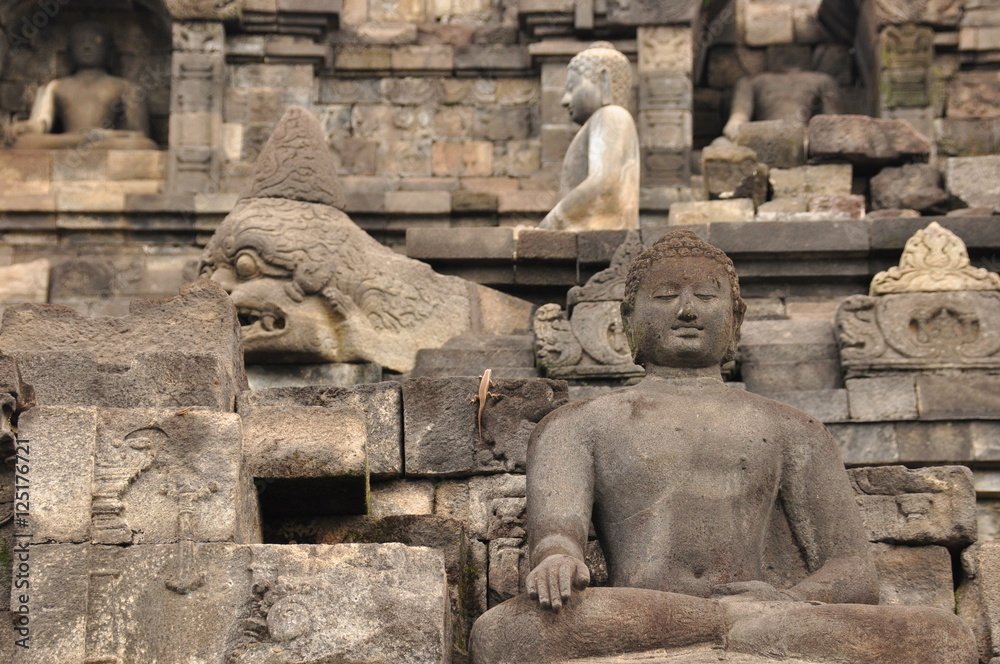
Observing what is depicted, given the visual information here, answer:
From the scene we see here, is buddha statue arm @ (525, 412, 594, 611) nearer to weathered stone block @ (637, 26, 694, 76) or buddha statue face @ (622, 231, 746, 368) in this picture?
buddha statue face @ (622, 231, 746, 368)

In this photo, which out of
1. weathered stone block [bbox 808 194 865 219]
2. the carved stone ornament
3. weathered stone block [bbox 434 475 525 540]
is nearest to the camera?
weathered stone block [bbox 434 475 525 540]

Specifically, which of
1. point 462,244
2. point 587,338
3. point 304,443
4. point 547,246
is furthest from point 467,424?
point 462,244

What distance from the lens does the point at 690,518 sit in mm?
8172

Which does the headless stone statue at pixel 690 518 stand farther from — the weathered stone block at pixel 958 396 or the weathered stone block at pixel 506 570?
the weathered stone block at pixel 958 396

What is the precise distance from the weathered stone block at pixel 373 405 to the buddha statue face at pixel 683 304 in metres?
1.39

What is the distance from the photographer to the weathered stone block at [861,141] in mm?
15742

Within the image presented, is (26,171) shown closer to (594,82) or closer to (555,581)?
(594,82)

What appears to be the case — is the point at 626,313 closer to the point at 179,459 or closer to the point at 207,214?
the point at 179,459

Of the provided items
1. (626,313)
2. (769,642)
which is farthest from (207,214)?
Answer: (769,642)

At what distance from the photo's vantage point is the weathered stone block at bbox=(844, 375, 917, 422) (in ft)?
34.7

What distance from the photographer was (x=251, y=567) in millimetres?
7969

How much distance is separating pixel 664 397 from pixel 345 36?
972 centimetres

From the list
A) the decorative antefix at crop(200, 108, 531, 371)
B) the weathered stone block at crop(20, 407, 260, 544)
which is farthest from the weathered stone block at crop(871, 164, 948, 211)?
the weathered stone block at crop(20, 407, 260, 544)

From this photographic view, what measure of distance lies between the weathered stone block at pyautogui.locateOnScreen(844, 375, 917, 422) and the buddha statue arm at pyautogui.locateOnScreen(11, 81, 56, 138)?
9.01 meters
